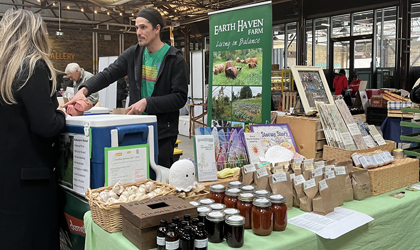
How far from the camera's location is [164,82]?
2588mm

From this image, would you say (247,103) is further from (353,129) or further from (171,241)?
(171,241)

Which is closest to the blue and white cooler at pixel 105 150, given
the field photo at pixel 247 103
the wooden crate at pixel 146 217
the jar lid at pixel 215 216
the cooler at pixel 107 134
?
the cooler at pixel 107 134

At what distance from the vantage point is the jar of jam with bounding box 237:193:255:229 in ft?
5.09

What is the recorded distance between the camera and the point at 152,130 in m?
2.04

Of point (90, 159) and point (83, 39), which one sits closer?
point (90, 159)

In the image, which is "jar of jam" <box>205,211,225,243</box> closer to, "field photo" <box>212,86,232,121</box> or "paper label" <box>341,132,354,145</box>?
"paper label" <box>341,132,354,145</box>

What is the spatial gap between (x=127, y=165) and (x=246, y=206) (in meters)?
0.68

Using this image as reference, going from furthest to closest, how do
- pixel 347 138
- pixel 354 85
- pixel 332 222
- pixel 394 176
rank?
pixel 354 85, pixel 347 138, pixel 394 176, pixel 332 222

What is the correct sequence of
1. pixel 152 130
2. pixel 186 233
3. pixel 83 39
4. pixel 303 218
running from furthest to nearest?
pixel 83 39
pixel 152 130
pixel 303 218
pixel 186 233

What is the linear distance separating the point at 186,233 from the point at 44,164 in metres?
1.01

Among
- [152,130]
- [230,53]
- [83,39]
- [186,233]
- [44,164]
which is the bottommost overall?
[186,233]

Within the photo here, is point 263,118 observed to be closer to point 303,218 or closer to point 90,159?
point 303,218

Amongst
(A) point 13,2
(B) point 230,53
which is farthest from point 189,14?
(B) point 230,53

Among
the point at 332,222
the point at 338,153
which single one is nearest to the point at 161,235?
the point at 332,222
